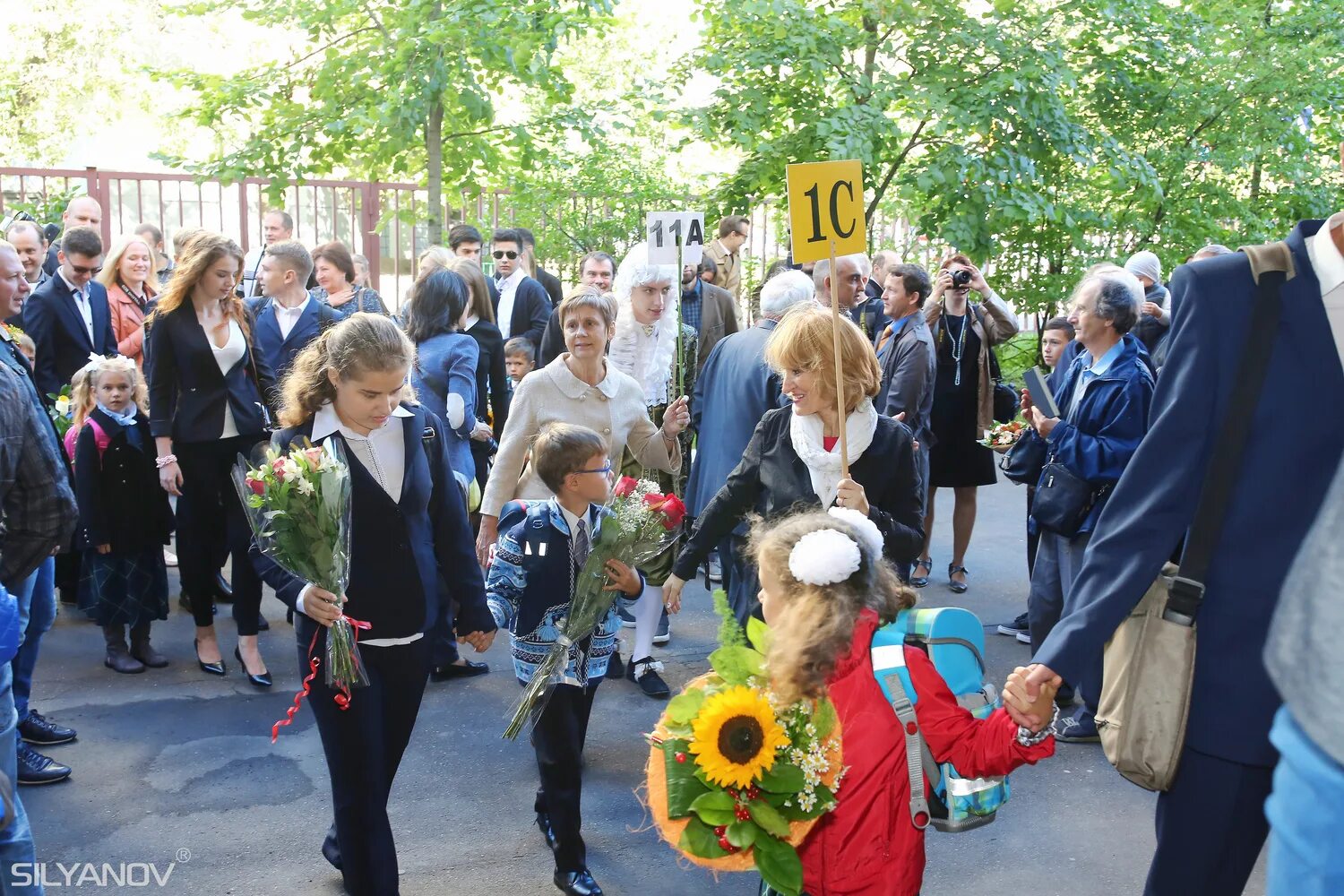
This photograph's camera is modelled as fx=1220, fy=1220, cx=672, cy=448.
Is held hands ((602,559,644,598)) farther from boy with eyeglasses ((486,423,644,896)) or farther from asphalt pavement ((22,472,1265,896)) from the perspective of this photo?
asphalt pavement ((22,472,1265,896))

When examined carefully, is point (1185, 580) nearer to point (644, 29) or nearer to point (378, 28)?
point (378, 28)

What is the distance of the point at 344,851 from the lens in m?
3.63

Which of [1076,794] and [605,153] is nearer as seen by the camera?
[1076,794]

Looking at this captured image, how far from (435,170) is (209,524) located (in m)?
5.62

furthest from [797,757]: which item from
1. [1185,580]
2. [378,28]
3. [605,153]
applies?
[605,153]

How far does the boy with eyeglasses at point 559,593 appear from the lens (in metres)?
4.07

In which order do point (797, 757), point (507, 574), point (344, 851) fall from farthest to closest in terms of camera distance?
point (507, 574) < point (344, 851) < point (797, 757)

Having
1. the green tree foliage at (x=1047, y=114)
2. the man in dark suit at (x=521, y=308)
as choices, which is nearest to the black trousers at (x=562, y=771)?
the man in dark suit at (x=521, y=308)

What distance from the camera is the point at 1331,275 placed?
2.42 m

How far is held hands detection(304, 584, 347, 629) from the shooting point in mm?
3477

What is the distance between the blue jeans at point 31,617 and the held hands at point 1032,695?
3.48 m

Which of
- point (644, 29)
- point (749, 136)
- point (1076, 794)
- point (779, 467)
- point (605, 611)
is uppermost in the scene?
point (644, 29)

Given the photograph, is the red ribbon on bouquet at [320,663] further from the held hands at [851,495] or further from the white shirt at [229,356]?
the white shirt at [229,356]

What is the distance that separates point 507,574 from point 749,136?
6.88 metres
